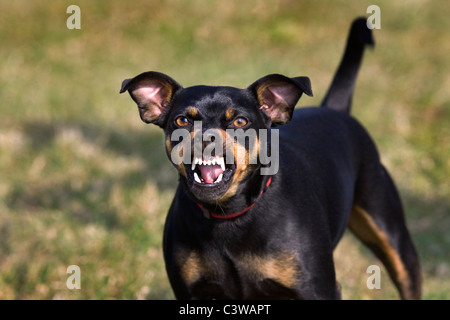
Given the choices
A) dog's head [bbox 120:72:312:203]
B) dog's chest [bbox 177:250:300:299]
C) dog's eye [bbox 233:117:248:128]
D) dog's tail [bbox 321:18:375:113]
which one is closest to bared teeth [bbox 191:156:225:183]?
dog's head [bbox 120:72:312:203]

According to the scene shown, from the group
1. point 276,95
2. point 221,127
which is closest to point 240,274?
point 221,127

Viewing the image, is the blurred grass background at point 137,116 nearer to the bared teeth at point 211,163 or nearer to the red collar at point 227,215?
the red collar at point 227,215

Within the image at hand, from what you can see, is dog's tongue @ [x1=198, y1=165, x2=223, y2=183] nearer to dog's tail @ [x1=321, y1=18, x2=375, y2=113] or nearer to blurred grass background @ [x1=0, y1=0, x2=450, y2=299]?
blurred grass background @ [x1=0, y1=0, x2=450, y2=299]

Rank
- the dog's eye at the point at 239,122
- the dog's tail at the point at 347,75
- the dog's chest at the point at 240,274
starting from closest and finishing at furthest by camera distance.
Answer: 1. the dog's eye at the point at 239,122
2. the dog's chest at the point at 240,274
3. the dog's tail at the point at 347,75

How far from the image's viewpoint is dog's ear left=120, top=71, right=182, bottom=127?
4.05 meters

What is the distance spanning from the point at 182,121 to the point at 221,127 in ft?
0.76

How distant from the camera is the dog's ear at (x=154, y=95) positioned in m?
4.05

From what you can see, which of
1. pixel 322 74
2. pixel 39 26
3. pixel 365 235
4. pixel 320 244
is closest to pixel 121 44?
pixel 39 26

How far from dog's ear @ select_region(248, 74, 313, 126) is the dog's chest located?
80cm

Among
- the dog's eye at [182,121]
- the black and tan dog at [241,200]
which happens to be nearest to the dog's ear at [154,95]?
the black and tan dog at [241,200]

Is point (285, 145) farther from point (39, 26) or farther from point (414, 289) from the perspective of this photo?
point (39, 26)

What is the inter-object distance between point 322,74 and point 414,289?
24.3 ft

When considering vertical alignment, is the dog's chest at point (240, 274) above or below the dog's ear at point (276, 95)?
below

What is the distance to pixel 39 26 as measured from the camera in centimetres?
1438
